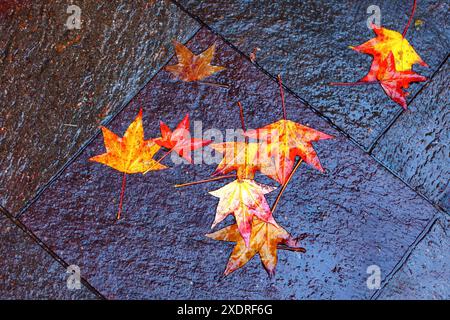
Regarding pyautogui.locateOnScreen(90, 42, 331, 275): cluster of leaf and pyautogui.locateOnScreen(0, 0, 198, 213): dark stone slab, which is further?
pyautogui.locateOnScreen(0, 0, 198, 213): dark stone slab

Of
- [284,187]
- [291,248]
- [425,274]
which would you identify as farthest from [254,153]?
[425,274]

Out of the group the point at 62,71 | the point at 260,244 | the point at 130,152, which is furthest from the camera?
the point at 62,71

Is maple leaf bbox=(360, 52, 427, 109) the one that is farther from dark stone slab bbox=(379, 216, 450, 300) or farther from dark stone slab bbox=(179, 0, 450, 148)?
dark stone slab bbox=(379, 216, 450, 300)

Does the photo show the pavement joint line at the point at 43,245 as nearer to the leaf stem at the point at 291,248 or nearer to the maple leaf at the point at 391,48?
the leaf stem at the point at 291,248

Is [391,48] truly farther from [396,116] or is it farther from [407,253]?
[407,253]

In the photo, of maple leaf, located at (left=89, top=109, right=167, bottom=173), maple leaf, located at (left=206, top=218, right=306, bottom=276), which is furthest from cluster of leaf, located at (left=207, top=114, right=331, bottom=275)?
maple leaf, located at (left=89, top=109, right=167, bottom=173)

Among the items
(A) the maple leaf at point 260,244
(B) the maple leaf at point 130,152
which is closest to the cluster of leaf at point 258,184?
(A) the maple leaf at point 260,244
